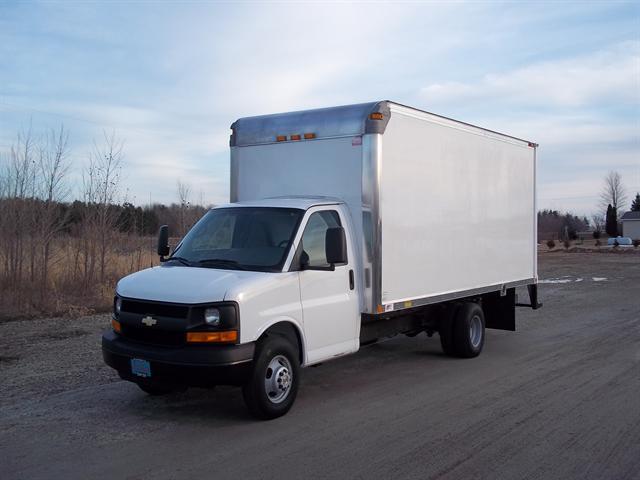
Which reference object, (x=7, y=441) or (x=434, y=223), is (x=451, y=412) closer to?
(x=434, y=223)

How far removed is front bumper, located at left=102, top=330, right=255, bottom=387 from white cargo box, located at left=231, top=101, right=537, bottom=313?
79.4 inches

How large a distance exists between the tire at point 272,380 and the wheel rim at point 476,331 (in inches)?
163

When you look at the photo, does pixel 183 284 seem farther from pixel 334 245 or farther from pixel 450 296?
pixel 450 296

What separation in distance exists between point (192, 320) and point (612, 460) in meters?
3.82

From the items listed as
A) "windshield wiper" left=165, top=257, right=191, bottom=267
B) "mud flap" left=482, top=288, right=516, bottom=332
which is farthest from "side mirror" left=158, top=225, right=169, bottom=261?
"mud flap" left=482, top=288, right=516, bottom=332

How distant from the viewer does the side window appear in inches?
271

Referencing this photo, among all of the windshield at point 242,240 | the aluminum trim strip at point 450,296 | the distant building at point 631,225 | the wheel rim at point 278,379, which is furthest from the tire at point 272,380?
the distant building at point 631,225

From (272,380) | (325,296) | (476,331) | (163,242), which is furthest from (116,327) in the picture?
(476,331)

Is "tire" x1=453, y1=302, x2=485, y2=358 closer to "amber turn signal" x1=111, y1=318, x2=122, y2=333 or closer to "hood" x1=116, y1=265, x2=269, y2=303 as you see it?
"hood" x1=116, y1=265, x2=269, y2=303

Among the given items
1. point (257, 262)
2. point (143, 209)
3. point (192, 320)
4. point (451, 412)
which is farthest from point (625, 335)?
point (143, 209)

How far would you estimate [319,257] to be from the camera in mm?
6973

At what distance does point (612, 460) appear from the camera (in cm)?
521

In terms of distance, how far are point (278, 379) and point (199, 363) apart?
0.92 metres

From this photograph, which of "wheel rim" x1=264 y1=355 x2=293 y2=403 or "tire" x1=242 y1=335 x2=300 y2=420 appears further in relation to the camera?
"wheel rim" x1=264 y1=355 x2=293 y2=403
